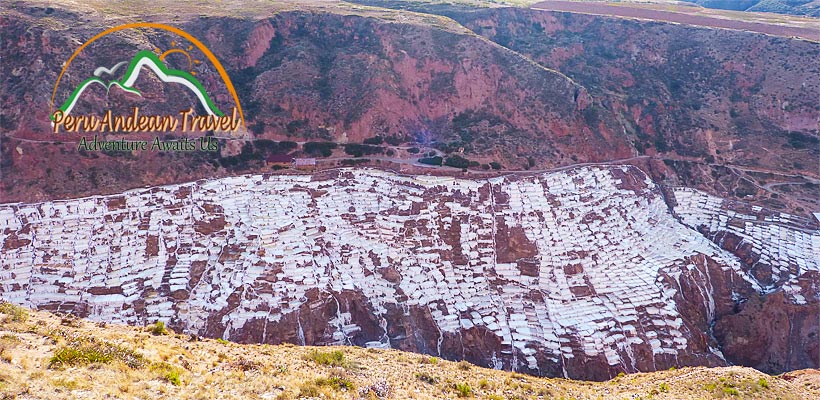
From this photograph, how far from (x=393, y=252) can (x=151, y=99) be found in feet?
84.9

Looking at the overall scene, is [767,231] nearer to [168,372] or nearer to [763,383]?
[763,383]

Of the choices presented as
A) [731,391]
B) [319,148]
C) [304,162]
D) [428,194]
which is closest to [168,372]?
[731,391]

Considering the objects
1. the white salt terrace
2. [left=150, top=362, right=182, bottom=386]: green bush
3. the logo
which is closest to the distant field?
the white salt terrace

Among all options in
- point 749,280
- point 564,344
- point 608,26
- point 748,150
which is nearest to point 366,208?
point 564,344

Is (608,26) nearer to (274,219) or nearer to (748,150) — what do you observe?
(748,150)

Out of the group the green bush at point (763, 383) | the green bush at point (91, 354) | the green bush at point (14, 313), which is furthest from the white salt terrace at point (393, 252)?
the green bush at point (91, 354)

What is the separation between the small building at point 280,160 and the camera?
42.1 metres

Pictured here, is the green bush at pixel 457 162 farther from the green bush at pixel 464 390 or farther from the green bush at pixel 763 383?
the green bush at pixel 763 383

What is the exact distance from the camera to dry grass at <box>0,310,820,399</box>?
557 inches

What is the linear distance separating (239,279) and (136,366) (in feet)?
56.7

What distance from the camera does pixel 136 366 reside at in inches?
622

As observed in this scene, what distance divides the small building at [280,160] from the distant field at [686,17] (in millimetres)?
50259

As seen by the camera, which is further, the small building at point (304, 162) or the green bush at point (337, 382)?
the small building at point (304, 162)

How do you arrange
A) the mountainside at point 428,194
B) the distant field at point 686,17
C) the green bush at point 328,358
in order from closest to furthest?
the green bush at point 328,358 < the mountainside at point 428,194 < the distant field at point 686,17
